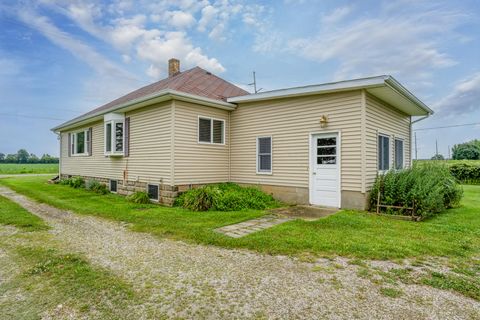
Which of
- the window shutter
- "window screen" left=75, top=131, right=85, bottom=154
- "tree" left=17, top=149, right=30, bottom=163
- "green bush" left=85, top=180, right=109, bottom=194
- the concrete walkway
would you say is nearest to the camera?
the concrete walkway

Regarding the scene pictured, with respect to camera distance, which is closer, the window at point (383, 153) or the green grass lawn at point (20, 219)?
the green grass lawn at point (20, 219)

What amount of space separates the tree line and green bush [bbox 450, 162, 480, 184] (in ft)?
190

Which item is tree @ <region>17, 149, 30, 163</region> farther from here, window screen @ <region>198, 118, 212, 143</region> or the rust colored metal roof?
window screen @ <region>198, 118, 212, 143</region>

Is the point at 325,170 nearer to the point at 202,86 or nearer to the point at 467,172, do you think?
the point at 202,86

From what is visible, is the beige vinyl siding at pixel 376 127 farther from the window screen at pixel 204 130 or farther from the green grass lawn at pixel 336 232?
the window screen at pixel 204 130

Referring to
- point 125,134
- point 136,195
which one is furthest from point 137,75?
point 136,195

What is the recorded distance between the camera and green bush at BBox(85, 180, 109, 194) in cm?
1110

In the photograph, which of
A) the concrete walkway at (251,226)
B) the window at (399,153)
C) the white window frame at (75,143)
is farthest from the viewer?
the white window frame at (75,143)

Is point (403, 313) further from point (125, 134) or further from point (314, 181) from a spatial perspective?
point (125, 134)

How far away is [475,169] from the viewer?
672 inches

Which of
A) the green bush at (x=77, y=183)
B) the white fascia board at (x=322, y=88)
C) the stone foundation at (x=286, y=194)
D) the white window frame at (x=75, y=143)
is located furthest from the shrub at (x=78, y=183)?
the white fascia board at (x=322, y=88)

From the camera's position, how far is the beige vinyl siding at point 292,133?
282 inches

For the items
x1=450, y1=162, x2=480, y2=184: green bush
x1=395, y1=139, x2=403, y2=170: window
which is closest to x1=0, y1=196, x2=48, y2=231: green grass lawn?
x1=395, y1=139, x2=403, y2=170: window

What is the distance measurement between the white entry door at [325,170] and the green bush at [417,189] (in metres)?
1.02
